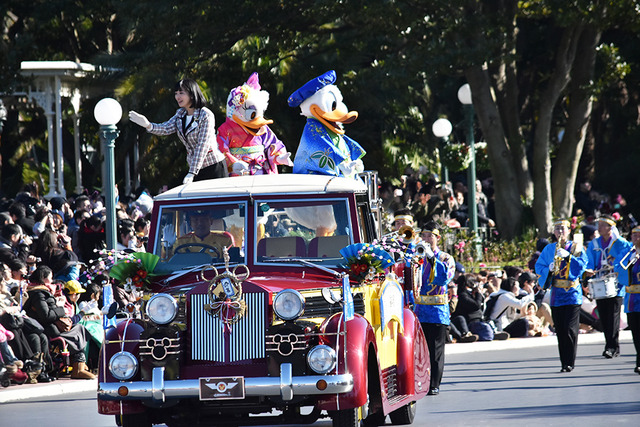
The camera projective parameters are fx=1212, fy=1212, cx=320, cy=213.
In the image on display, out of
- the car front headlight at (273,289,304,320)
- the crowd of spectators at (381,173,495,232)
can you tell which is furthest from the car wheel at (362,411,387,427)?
the crowd of spectators at (381,173,495,232)

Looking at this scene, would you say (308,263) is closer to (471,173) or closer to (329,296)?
(329,296)

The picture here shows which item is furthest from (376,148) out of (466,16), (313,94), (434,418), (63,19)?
Result: (434,418)

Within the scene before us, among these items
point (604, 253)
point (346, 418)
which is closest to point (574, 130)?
point (604, 253)

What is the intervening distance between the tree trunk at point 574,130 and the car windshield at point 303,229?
18.6 m

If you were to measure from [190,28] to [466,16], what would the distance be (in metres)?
5.95

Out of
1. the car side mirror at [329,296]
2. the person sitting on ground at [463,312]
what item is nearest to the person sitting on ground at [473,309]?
the person sitting on ground at [463,312]

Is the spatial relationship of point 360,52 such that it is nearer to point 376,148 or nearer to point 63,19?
point 376,148

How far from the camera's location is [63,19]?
34.4 metres

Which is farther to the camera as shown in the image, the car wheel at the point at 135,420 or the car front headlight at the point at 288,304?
the car wheel at the point at 135,420

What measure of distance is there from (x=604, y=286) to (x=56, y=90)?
13.5m

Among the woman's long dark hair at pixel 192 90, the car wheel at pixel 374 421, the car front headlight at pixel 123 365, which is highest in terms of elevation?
the woman's long dark hair at pixel 192 90

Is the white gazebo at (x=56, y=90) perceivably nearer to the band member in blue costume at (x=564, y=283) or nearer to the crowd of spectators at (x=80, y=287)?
the crowd of spectators at (x=80, y=287)

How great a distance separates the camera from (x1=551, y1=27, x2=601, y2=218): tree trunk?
2773cm

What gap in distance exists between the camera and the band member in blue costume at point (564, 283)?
1509 cm
